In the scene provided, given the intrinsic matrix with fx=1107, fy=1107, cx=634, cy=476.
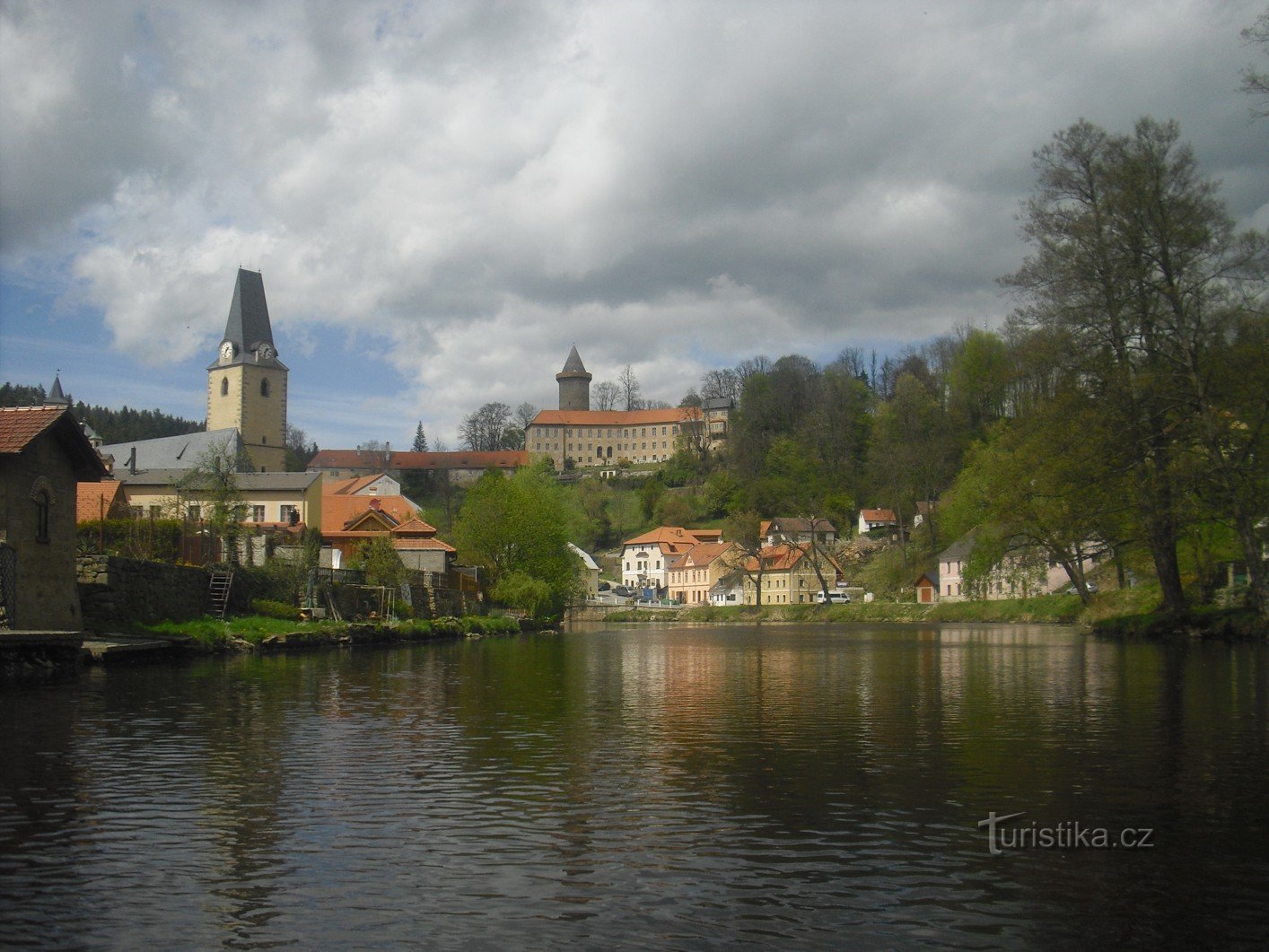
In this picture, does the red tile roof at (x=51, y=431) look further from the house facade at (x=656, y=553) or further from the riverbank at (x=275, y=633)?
the house facade at (x=656, y=553)

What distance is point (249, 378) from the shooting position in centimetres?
12575

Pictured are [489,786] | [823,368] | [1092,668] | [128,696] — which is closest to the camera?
[489,786]

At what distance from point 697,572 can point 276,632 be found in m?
97.1

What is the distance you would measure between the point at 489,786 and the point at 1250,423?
92.7 feet

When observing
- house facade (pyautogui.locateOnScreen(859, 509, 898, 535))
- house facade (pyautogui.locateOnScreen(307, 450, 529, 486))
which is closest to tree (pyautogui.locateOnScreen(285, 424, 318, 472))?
house facade (pyautogui.locateOnScreen(307, 450, 529, 486))

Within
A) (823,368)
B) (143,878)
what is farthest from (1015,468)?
(823,368)

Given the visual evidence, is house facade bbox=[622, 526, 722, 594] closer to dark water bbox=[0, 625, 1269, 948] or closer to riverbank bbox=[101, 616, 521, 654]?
riverbank bbox=[101, 616, 521, 654]

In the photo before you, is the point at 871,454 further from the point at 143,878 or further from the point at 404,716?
the point at 143,878

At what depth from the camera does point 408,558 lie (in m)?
65.4

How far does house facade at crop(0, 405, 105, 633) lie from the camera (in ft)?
78.3

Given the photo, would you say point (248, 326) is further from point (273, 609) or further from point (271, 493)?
point (273, 609)

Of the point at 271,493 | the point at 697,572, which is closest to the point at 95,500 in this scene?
the point at 271,493

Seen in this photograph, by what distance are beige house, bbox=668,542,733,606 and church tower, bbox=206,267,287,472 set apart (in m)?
49.3

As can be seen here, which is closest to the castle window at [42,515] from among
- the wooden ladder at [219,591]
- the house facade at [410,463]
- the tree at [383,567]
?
the wooden ladder at [219,591]
